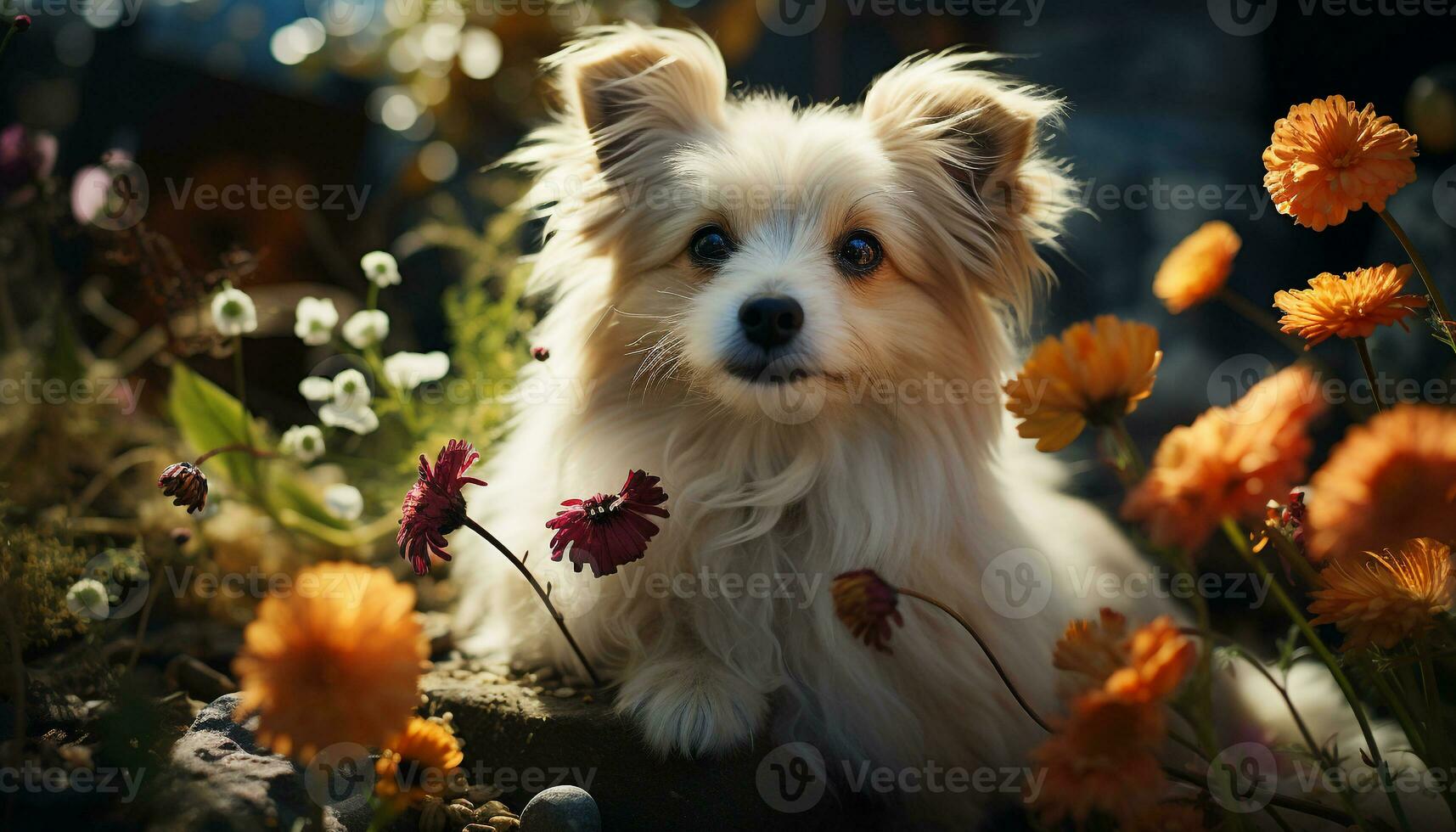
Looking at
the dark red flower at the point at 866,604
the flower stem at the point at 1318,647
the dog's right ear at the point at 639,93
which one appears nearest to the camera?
the flower stem at the point at 1318,647

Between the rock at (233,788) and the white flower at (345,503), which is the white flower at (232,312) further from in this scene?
the rock at (233,788)

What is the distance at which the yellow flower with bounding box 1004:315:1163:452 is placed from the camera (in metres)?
1.17

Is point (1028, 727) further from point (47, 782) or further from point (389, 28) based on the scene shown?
point (389, 28)

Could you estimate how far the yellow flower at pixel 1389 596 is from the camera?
128cm

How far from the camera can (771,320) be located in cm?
186

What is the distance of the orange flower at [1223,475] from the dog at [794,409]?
2.97ft

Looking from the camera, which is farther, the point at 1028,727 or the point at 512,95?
the point at 512,95

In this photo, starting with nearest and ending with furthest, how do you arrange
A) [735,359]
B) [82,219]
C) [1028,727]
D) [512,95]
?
[735,359] → [1028,727] → [82,219] → [512,95]

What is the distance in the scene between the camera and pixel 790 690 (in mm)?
1945

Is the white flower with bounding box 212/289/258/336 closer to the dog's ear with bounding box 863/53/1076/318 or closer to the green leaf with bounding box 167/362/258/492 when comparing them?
the green leaf with bounding box 167/362/258/492

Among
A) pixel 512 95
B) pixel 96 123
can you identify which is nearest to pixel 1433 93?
pixel 512 95

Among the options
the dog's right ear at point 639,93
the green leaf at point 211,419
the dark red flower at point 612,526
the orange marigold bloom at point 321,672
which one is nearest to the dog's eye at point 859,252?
the dog's right ear at point 639,93

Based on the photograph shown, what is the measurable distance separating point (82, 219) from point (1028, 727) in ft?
9.21

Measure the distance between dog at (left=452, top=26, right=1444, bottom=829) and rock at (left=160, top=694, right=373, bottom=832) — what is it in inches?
21.3
